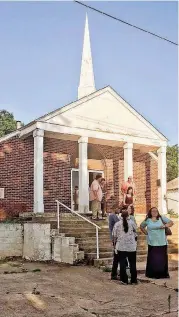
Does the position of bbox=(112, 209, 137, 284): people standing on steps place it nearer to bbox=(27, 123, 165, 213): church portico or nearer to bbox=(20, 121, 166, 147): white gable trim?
bbox=(27, 123, 165, 213): church portico

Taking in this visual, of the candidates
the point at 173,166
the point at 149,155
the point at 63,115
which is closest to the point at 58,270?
the point at 63,115

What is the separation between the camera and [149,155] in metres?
17.9

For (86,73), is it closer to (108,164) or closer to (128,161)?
(108,164)

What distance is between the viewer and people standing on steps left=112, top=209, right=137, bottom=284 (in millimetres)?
7305

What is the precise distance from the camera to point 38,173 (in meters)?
13.2

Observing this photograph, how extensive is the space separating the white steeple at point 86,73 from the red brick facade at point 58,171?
1551 centimetres

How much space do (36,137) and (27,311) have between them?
8.75 metres

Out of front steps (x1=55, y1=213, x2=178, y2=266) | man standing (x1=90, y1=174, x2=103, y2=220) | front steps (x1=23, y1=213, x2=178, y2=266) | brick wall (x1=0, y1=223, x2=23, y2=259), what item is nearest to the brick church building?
man standing (x1=90, y1=174, x2=103, y2=220)

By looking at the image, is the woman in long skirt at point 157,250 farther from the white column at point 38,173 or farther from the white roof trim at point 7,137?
the white roof trim at point 7,137

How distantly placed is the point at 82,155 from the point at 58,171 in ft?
5.32

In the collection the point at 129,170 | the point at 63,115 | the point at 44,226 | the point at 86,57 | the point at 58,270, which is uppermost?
the point at 86,57

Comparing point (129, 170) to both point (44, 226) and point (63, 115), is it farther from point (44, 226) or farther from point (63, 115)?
point (44, 226)

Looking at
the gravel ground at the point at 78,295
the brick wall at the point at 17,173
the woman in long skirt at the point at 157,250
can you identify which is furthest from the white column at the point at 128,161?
the woman in long skirt at the point at 157,250

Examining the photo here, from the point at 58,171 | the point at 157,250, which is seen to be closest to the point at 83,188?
the point at 58,171
